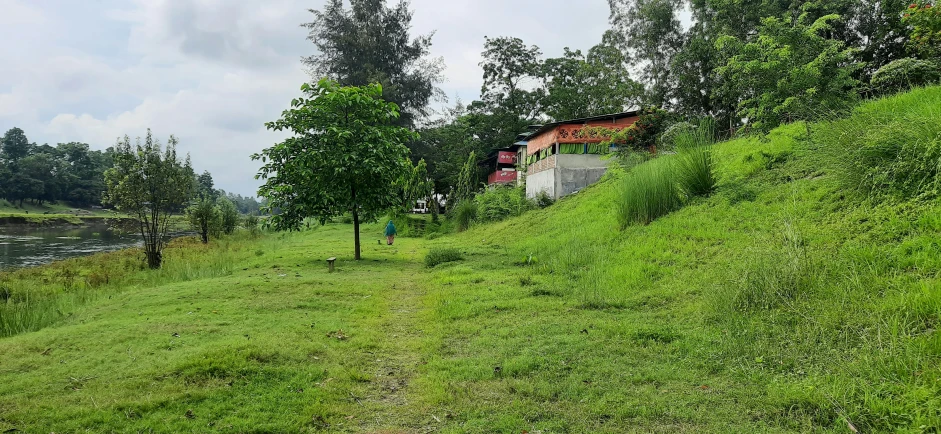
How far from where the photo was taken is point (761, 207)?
832cm

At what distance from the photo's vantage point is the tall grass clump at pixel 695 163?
10156mm

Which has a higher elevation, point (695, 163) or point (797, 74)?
point (797, 74)

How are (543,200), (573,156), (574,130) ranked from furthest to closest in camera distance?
(574,130)
(573,156)
(543,200)

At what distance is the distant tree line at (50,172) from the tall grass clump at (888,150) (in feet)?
219

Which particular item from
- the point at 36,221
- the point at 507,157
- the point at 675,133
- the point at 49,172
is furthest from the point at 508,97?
the point at 49,172

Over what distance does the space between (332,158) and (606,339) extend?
940 cm

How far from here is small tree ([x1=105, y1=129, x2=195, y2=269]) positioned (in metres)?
15.8

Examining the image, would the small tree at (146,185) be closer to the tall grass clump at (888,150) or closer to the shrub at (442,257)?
the shrub at (442,257)

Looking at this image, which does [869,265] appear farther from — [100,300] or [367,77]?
[367,77]

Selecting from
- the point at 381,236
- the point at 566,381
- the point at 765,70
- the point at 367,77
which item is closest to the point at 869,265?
the point at 566,381

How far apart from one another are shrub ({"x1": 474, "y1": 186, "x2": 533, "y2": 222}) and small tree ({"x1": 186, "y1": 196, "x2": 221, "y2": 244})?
47.5 feet

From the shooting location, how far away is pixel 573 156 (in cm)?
2323

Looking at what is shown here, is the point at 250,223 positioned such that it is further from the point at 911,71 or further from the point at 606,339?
the point at 911,71

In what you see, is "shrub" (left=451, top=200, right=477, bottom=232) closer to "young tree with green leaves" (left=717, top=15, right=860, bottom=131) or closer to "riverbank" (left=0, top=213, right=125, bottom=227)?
"young tree with green leaves" (left=717, top=15, right=860, bottom=131)
